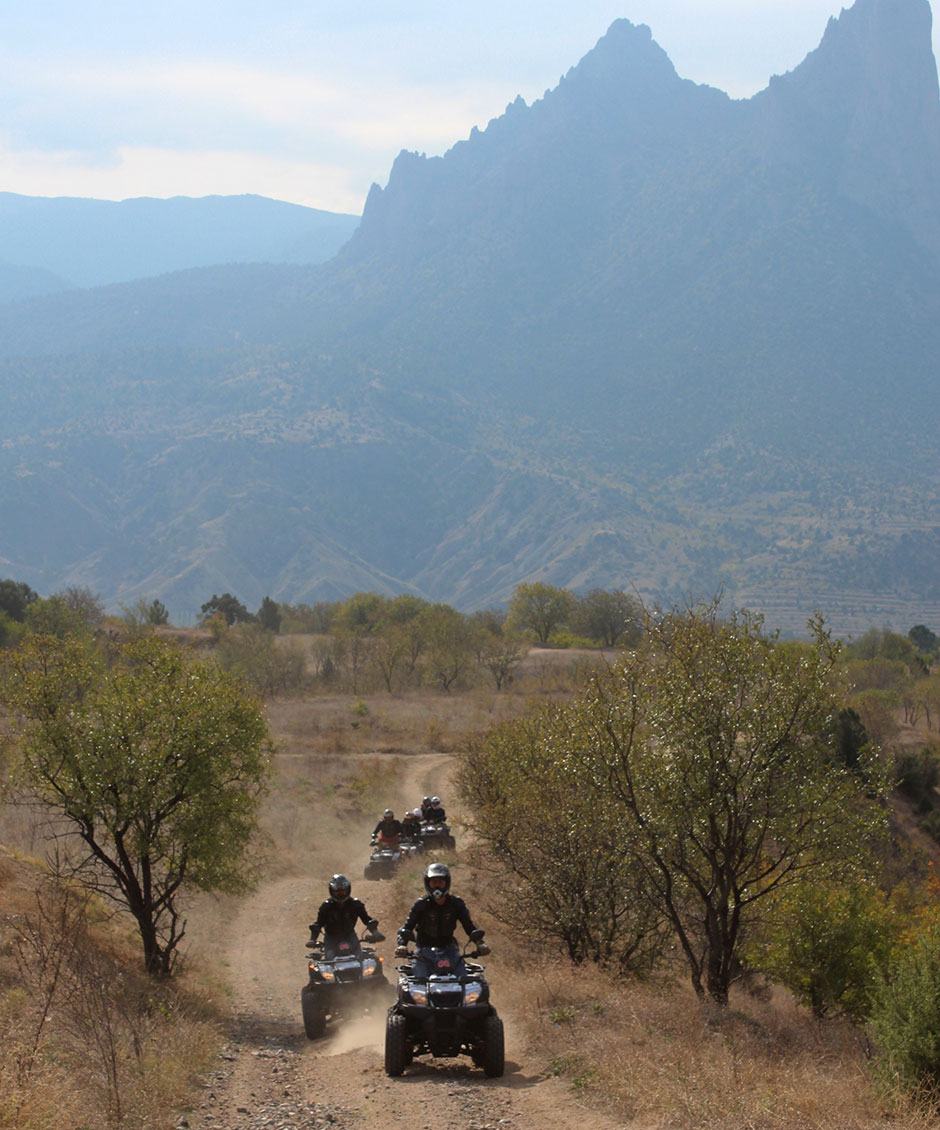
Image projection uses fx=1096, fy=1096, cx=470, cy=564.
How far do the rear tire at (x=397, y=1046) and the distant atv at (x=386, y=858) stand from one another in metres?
17.3

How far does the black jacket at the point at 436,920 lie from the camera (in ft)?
42.3

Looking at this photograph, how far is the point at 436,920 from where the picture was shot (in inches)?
509

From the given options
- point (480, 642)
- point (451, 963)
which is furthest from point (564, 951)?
point (480, 642)

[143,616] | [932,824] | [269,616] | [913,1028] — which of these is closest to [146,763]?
[913,1028]

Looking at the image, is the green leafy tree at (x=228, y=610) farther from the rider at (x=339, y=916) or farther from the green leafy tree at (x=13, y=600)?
the rider at (x=339, y=916)

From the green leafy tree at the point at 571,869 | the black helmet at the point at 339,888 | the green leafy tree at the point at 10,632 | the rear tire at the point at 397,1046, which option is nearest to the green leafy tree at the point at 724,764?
the green leafy tree at the point at 571,869

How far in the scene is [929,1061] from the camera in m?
12.5

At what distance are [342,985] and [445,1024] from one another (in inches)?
142

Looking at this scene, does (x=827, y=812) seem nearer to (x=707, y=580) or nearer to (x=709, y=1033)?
(x=709, y=1033)

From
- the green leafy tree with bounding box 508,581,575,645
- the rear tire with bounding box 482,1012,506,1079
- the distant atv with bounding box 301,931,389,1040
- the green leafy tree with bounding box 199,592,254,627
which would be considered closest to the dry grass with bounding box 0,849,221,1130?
the distant atv with bounding box 301,931,389,1040

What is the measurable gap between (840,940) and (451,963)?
14.9 meters

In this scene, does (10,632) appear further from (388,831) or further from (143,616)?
(388,831)

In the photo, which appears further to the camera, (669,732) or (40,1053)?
(669,732)

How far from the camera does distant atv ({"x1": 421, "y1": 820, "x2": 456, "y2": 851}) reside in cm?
3162
